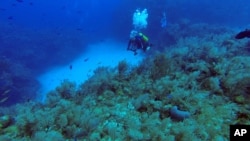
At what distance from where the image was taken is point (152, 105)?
5562mm

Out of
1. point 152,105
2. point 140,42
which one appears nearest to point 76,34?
point 140,42

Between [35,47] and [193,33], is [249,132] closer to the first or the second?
[193,33]

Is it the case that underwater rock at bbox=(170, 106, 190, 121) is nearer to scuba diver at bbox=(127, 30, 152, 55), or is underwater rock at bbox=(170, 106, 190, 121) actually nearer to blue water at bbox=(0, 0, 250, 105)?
scuba diver at bbox=(127, 30, 152, 55)

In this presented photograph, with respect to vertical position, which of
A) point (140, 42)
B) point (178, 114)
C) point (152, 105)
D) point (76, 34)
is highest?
point (76, 34)

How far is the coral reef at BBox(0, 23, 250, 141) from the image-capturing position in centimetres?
450

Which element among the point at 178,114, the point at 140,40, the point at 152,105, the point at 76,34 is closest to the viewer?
the point at 178,114

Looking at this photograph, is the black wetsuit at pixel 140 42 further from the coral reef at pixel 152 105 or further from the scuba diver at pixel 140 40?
the coral reef at pixel 152 105

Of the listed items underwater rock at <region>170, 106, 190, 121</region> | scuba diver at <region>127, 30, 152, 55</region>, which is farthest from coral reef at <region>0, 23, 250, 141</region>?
scuba diver at <region>127, 30, 152, 55</region>

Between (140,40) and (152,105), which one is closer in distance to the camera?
(152,105)

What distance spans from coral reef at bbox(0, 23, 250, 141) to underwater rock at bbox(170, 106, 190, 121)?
21 millimetres

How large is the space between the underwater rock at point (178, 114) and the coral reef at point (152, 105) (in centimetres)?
2

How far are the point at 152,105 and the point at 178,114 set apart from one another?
707 millimetres

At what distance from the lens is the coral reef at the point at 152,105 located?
14.8 feet

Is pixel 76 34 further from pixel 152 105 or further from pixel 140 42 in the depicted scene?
pixel 152 105
